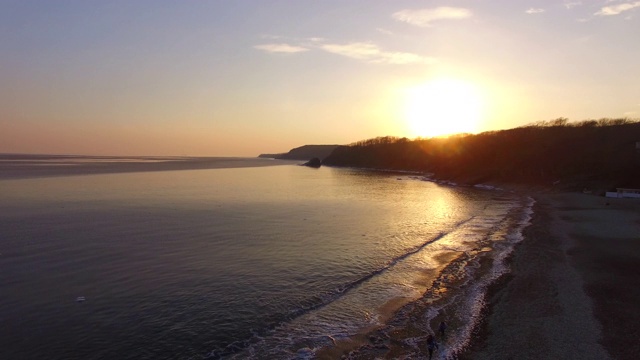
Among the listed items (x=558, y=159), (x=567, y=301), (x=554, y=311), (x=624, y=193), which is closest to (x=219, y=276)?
(x=554, y=311)

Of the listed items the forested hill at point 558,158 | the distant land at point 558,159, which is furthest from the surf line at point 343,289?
the forested hill at point 558,158

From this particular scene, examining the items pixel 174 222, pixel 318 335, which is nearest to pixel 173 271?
pixel 318 335

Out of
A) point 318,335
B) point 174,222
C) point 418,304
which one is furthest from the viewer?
point 174,222

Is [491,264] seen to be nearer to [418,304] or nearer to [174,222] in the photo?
[418,304]

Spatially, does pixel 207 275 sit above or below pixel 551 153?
below

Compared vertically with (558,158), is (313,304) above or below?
below

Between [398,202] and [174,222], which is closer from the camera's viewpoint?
[174,222]

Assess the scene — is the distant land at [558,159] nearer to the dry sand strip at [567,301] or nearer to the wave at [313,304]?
the dry sand strip at [567,301]

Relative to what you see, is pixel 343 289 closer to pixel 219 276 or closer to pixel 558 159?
pixel 219 276
